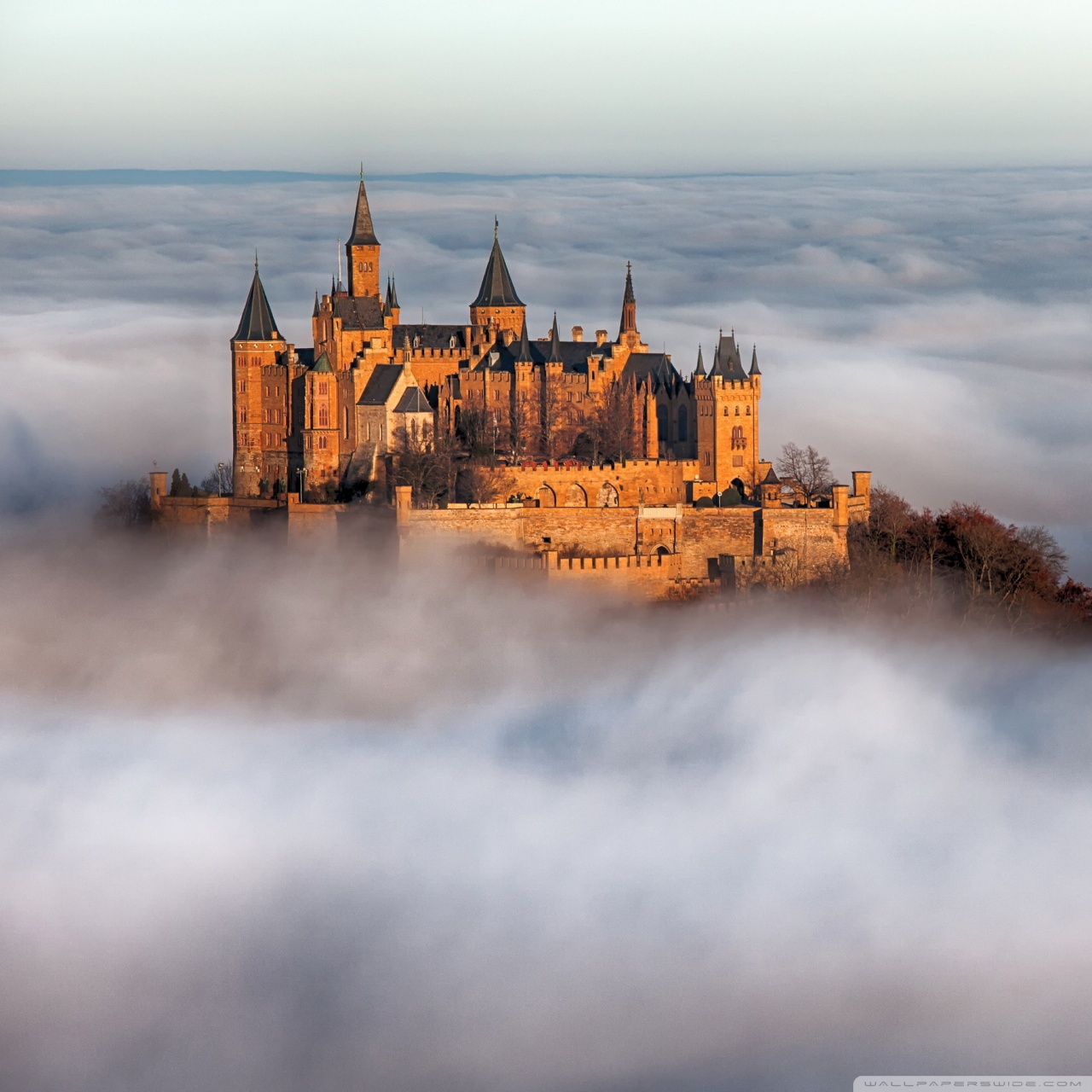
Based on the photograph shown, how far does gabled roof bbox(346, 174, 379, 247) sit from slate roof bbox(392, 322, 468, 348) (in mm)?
2517

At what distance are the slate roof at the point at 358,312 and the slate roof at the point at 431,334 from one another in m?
0.68

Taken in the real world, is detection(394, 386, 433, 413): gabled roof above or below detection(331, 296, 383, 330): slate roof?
below

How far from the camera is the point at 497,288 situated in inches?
2943

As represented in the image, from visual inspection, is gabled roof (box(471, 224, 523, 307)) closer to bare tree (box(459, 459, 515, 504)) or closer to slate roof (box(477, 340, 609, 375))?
slate roof (box(477, 340, 609, 375))

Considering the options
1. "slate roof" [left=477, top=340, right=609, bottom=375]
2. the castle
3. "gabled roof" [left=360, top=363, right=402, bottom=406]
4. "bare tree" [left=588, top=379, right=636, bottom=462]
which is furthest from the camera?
"slate roof" [left=477, top=340, right=609, bottom=375]

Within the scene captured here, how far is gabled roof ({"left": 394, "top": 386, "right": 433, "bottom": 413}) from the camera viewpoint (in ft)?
224

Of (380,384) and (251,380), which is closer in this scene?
(380,384)

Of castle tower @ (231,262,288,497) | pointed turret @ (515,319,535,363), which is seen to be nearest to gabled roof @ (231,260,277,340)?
castle tower @ (231,262,288,497)

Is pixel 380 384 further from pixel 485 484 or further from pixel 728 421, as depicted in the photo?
pixel 728 421

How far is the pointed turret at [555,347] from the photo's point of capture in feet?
234

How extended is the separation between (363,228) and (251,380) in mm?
5382

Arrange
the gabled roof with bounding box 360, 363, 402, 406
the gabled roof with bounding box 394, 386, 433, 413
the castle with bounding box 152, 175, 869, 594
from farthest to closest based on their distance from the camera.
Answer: the gabled roof with bounding box 360, 363, 402, 406, the gabled roof with bounding box 394, 386, 433, 413, the castle with bounding box 152, 175, 869, 594

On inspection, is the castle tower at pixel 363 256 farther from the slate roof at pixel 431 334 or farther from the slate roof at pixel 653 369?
the slate roof at pixel 653 369

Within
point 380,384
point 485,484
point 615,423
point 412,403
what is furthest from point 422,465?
point 615,423
